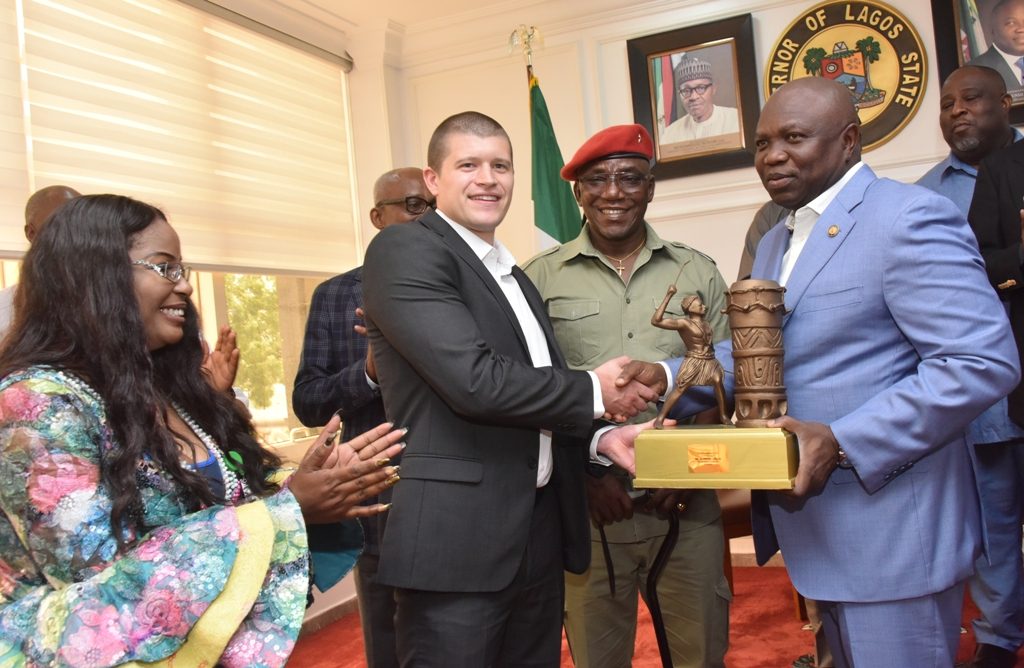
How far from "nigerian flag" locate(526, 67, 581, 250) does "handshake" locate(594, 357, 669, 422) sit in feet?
9.02

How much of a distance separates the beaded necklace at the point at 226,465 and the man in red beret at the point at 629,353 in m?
1.05

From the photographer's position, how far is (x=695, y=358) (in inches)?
72.1

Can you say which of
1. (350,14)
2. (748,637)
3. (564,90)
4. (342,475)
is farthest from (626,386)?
(350,14)

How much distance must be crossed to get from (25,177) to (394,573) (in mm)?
2620

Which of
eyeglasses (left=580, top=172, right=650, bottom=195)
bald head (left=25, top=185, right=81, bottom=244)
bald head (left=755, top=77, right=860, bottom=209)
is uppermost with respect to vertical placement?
bald head (left=25, top=185, right=81, bottom=244)

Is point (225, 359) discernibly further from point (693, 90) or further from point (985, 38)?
point (985, 38)

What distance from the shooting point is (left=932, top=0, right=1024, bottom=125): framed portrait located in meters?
4.34

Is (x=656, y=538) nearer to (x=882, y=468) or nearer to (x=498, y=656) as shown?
(x=498, y=656)

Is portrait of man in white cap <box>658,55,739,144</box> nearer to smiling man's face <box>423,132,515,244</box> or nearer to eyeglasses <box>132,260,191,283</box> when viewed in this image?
smiling man's face <box>423,132,515,244</box>

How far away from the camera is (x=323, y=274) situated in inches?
201

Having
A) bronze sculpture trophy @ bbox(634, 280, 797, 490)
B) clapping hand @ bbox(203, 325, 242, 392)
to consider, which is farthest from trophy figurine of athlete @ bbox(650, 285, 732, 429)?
clapping hand @ bbox(203, 325, 242, 392)

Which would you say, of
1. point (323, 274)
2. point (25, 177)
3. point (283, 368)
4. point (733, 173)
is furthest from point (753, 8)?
point (25, 177)

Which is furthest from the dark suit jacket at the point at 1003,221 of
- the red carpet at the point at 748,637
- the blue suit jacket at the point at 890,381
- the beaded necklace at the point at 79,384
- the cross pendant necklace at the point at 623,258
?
the beaded necklace at the point at 79,384

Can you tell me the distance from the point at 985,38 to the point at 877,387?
3552 millimetres
